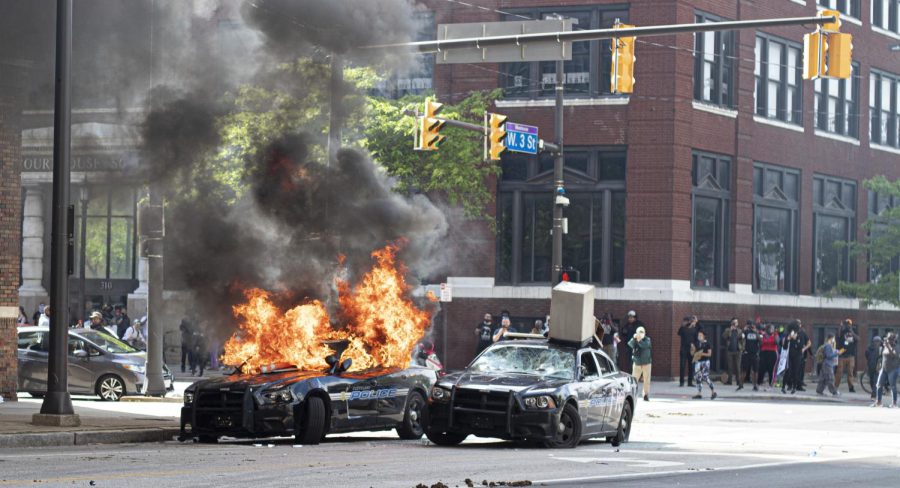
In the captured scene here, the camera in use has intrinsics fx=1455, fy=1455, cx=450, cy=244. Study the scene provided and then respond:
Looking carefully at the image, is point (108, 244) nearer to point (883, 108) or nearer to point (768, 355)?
point (768, 355)

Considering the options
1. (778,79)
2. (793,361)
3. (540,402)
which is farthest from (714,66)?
(540,402)

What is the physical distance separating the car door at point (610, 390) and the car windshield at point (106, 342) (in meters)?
10.8

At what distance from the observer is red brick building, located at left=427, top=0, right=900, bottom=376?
3859cm

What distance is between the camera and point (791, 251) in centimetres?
4431

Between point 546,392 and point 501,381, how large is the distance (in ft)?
1.91

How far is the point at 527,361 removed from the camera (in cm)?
1806

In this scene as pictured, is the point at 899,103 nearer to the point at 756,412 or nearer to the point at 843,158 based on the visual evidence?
the point at 843,158

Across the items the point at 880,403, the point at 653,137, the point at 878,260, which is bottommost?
the point at 880,403

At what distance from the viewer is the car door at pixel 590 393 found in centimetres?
1758

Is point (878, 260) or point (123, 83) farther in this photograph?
point (878, 260)

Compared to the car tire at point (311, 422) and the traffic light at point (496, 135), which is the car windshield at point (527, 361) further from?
the traffic light at point (496, 135)

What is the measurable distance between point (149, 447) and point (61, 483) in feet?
15.3

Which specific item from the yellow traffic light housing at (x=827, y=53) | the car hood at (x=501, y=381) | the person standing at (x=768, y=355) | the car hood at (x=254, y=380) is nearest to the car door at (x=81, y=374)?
the car hood at (x=254, y=380)

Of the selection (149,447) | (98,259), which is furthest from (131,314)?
(149,447)
